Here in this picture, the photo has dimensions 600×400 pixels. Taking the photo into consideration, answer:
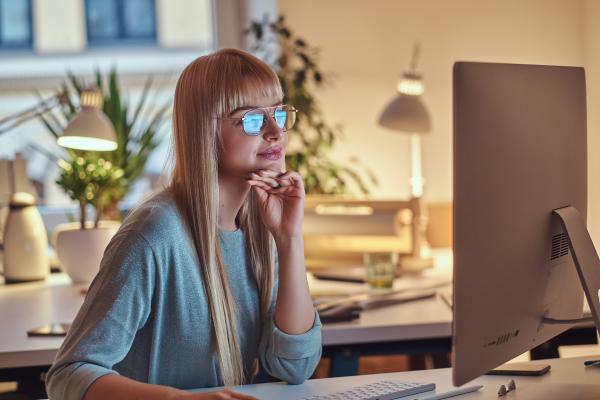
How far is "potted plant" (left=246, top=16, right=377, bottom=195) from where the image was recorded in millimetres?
3600

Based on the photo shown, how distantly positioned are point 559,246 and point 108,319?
672 millimetres

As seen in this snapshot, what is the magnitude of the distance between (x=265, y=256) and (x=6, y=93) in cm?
275

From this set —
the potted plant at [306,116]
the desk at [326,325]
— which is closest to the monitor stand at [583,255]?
the desk at [326,325]

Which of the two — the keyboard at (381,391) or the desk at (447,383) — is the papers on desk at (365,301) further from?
the keyboard at (381,391)

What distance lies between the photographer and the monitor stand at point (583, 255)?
1.35 meters

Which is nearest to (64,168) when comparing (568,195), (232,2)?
(232,2)

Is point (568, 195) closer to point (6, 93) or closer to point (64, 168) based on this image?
point (64, 168)

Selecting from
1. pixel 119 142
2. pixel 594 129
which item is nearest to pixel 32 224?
pixel 119 142

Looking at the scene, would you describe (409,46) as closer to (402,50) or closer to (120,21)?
(402,50)

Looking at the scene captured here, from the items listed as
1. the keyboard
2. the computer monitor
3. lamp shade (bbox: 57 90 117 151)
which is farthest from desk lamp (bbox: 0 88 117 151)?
the computer monitor

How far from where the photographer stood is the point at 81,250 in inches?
109

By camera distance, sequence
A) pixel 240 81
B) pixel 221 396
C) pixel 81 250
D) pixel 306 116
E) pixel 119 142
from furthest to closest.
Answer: pixel 306 116, pixel 119 142, pixel 81 250, pixel 240 81, pixel 221 396

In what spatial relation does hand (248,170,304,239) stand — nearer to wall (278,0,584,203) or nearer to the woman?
the woman

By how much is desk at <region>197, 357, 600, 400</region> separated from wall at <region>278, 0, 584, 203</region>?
2.29 m
